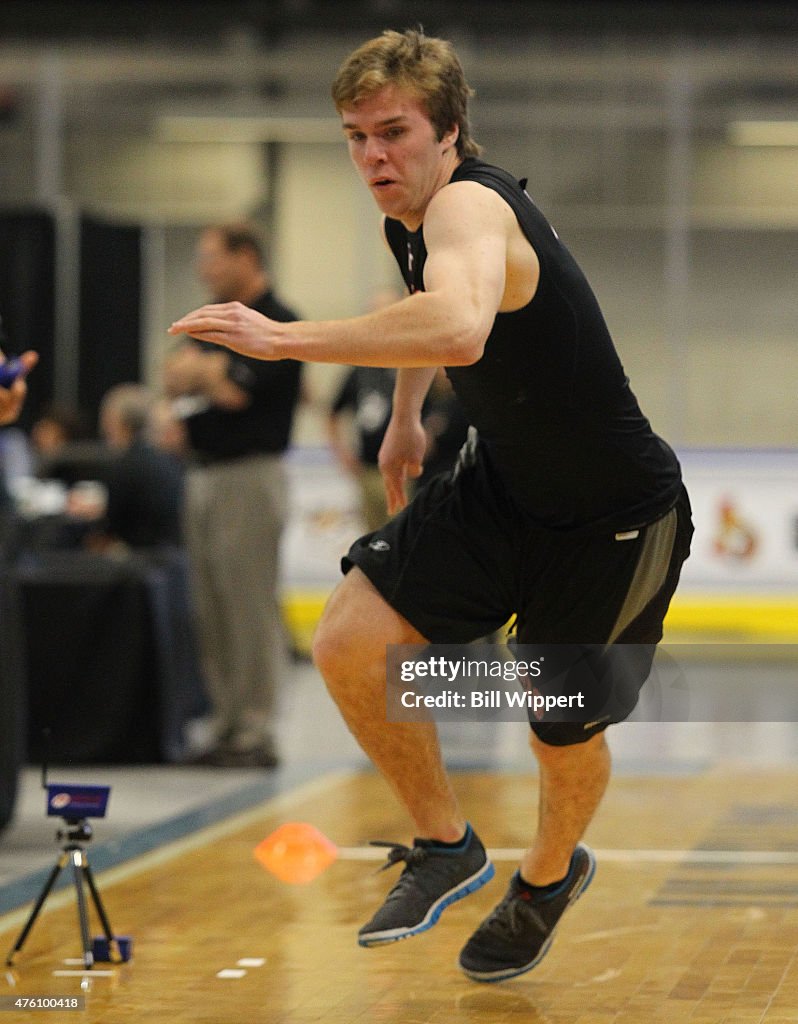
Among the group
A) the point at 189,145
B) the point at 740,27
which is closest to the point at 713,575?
the point at 740,27

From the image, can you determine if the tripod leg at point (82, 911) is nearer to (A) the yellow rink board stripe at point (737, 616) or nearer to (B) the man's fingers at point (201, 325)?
(B) the man's fingers at point (201, 325)

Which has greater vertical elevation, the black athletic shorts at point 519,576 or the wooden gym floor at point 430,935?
the black athletic shorts at point 519,576

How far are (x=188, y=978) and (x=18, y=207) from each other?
11.0m

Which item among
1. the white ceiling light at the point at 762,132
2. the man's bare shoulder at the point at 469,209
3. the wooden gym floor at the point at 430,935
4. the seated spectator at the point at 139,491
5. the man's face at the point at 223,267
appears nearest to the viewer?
the man's bare shoulder at the point at 469,209

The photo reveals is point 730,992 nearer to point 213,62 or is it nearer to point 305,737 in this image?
point 305,737

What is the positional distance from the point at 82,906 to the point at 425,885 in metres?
0.77

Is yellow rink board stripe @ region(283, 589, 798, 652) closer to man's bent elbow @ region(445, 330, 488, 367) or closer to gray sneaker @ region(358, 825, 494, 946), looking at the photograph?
gray sneaker @ region(358, 825, 494, 946)

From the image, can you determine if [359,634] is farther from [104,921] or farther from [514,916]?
[104,921]

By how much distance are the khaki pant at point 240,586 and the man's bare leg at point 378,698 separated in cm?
364

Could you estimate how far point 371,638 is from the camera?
11.0 ft

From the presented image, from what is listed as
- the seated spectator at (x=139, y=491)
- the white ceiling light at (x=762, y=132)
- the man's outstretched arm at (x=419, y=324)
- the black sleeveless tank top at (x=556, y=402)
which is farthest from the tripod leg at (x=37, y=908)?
the white ceiling light at (x=762, y=132)

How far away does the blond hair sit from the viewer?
3.04 meters

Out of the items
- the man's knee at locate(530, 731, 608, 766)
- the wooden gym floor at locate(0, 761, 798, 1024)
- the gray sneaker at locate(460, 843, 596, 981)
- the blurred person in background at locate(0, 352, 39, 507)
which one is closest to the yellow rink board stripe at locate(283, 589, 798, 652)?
the blurred person in background at locate(0, 352, 39, 507)

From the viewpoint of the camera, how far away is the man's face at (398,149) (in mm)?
3051
